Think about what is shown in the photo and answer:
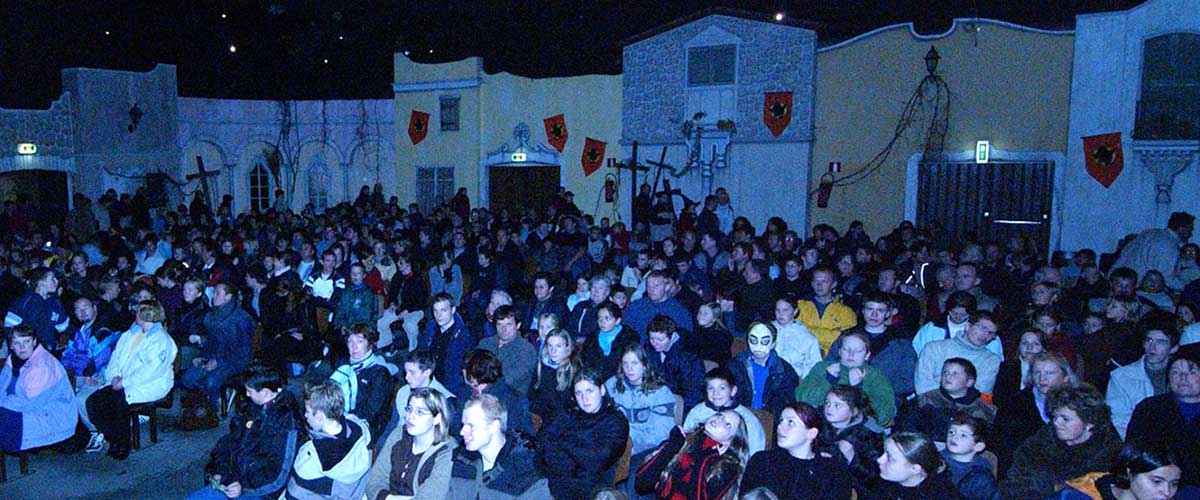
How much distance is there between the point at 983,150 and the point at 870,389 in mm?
10827

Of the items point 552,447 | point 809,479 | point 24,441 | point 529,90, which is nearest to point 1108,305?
point 809,479

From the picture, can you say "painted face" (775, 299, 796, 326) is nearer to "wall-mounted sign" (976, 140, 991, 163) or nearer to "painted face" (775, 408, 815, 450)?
"painted face" (775, 408, 815, 450)

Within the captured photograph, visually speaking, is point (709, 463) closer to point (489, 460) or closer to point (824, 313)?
point (489, 460)

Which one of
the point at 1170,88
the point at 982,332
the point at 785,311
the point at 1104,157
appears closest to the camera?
the point at 982,332

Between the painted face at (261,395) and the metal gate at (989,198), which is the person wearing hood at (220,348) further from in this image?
the metal gate at (989,198)

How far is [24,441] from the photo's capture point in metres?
6.42

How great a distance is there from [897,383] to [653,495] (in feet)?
8.00

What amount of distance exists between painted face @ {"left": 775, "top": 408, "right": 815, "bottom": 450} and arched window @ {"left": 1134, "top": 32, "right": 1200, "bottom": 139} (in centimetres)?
1256

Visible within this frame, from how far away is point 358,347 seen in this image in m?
6.30

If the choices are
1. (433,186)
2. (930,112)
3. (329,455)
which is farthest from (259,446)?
(433,186)

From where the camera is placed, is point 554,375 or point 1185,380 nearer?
point 1185,380

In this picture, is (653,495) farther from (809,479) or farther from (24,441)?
(24,441)

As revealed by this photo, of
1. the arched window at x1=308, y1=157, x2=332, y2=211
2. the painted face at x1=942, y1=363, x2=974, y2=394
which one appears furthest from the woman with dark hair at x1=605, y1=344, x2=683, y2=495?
the arched window at x1=308, y1=157, x2=332, y2=211

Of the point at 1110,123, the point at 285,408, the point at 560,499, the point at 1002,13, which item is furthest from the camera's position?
the point at 1002,13
